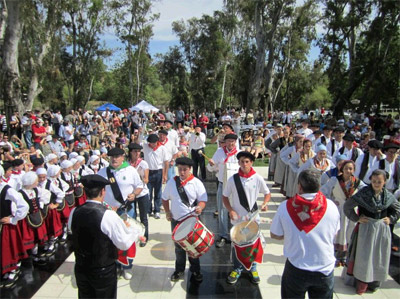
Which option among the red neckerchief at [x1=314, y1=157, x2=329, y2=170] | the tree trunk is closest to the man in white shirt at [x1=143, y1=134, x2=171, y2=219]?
the red neckerchief at [x1=314, y1=157, x2=329, y2=170]

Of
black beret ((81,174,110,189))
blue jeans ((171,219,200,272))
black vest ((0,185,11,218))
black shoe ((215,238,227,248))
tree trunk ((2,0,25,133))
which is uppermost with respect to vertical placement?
tree trunk ((2,0,25,133))

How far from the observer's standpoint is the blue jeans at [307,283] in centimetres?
298

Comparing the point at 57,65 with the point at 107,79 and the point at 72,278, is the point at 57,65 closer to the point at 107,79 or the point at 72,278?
the point at 107,79

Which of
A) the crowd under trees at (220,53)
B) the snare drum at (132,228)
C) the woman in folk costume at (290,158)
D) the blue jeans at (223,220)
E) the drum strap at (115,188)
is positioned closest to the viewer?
the snare drum at (132,228)

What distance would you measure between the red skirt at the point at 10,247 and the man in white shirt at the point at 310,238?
3937 millimetres

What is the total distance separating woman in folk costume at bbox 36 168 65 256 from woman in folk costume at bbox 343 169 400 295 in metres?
4.53

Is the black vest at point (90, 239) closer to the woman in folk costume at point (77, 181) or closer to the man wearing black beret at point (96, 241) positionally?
the man wearing black beret at point (96, 241)

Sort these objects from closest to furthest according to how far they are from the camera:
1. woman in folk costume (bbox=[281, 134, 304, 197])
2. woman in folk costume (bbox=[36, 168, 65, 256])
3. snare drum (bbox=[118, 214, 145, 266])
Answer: snare drum (bbox=[118, 214, 145, 266]) < woman in folk costume (bbox=[36, 168, 65, 256]) < woman in folk costume (bbox=[281, 134, 304, 197])

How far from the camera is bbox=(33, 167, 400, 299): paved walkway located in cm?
447

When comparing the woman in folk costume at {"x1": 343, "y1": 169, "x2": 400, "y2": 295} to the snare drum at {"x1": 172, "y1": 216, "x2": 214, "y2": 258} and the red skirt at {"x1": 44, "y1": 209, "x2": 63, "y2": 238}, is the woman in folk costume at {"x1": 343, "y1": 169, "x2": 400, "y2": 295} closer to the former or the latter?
the snare drum at {"x1": 172, "y1": 216, "x2": 214, "y2": 258}

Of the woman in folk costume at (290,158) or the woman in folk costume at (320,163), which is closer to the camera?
the woman in folk costume at (320,163)

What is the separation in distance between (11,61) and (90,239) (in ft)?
51.5

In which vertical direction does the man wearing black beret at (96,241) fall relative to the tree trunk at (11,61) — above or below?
below

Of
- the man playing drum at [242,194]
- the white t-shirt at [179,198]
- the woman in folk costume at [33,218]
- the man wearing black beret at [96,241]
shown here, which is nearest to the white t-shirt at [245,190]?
the man playing drum at [242,194]
